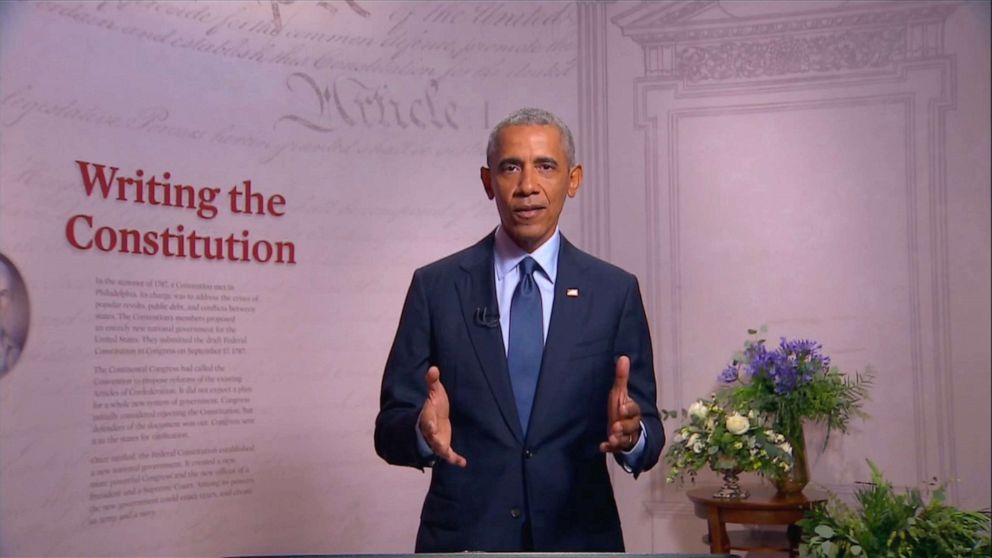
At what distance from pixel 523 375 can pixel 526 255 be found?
284mm

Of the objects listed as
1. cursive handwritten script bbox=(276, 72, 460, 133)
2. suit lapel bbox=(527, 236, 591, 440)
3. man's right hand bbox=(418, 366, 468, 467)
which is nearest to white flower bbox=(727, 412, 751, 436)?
cursive handwritten script bbox=(276, 72, 460, 133)

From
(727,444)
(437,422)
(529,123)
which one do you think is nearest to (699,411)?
(727,444)

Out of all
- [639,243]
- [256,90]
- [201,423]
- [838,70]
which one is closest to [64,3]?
[256,90]

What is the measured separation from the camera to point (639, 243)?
5020 mm

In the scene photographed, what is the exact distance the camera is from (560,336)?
2.23 meters

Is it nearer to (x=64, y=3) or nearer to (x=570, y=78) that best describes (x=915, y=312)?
(x=570, y=78)

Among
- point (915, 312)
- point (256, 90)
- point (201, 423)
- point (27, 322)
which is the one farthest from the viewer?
point (915, 312)

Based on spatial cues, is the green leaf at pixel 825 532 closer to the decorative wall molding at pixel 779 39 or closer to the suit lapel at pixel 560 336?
the suit lapel at pixel 560 336

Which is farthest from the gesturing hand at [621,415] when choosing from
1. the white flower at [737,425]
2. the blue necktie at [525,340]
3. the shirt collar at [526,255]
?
the white flower at [737,425]

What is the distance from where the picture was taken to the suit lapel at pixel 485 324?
7.14 feet

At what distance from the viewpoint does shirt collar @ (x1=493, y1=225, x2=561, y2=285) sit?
2303 millimetres

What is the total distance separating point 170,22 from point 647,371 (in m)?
2.70

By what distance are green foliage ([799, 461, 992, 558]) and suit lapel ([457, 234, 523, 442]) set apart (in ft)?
2.37

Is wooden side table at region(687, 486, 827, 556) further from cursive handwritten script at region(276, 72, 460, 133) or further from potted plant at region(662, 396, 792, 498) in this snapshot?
cursive handwritten script at region(276, 72, 460, 133)
